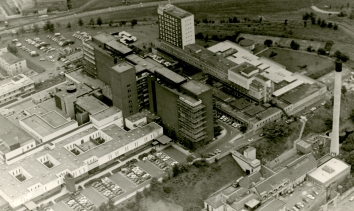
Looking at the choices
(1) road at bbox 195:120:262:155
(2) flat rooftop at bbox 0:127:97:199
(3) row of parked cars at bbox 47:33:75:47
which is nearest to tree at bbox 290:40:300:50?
(1) road at bbox 195:120:262:155

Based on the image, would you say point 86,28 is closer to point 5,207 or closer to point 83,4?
point 83,4

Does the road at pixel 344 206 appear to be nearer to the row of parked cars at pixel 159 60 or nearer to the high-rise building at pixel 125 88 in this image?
the high-rise building at pixel 125 88

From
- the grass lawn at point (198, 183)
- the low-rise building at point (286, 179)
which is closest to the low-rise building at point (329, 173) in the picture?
the low-rise building at point (286, 179)

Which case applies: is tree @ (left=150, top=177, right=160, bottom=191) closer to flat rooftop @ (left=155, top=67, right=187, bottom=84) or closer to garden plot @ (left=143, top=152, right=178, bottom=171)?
garden plot @ (left=143, top=152, right=178, bottom=171)

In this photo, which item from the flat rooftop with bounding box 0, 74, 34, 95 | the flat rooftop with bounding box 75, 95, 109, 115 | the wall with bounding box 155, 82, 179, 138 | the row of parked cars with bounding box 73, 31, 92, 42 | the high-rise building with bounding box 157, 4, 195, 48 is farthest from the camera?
the row of parked cars with bounding box 73, 31, 92, 42

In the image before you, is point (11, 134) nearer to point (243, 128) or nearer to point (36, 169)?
point (36, 169)
